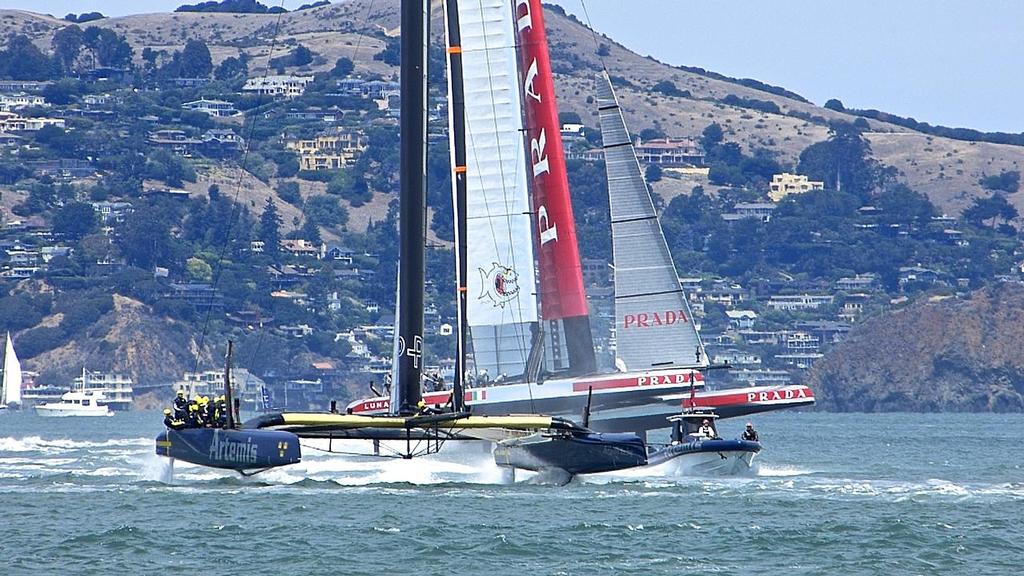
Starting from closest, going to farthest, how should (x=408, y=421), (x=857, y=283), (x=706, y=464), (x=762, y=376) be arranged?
1. (x=408, y=421)
2. (x=706, y=464)
3. (x=762, y=376)
4. (x=857, y=283)

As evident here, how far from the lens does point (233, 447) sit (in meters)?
35.7

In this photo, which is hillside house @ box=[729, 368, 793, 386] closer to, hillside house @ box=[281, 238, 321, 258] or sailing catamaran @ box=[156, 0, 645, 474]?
hillside house @ box=[281, 238, 321, 258]

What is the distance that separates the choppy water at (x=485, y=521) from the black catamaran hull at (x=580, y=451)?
1.43ft

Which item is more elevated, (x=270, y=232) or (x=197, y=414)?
(x=270, y=232)

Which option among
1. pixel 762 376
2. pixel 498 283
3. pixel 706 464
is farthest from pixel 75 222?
pixel 706 464

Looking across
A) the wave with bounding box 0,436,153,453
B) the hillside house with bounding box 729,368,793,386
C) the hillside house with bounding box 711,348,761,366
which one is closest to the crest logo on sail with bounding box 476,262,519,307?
the wave with bounding box 0,436,153,453

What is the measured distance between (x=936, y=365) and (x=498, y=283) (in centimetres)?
9901

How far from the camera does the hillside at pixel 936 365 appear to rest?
138000 millimetres

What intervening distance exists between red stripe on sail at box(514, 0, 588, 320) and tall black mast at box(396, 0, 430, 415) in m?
8.99

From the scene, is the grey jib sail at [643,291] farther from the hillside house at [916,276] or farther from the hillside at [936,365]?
the hillside house at [916,276]

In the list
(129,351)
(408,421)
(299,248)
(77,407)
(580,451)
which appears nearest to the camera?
(408,421)

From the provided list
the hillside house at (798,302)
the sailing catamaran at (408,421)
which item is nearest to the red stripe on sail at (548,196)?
the sailing catamaran at (408,421)

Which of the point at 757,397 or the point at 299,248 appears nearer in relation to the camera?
the point at 757,397

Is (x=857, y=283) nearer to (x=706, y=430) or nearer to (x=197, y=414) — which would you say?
(x=706, y=430)
